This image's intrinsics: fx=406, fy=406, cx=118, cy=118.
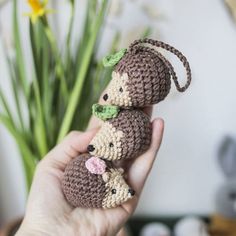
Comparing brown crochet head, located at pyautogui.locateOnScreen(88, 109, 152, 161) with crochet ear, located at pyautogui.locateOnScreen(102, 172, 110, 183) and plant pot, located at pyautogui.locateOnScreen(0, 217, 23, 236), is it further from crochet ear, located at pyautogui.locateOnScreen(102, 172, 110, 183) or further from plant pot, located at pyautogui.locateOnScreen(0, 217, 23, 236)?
plant pot, located at pyautogui.locateOnScreen(0, 217, 23, 236)

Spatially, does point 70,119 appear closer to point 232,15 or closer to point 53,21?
point 53,21

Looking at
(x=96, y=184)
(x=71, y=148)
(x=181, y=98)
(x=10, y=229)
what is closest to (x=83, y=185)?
(x=96, y=184)

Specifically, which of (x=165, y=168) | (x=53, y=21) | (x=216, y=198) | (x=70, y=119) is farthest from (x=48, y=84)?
(x=216, y=198)

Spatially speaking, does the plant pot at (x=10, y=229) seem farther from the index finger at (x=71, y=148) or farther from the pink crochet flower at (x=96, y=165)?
the pink crochet flower at (x=96, y=165)

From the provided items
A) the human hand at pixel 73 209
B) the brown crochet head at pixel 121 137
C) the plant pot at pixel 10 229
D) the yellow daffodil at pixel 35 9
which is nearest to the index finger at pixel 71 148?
the human hand at pixel 73 209

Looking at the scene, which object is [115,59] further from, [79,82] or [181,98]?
[181,98]

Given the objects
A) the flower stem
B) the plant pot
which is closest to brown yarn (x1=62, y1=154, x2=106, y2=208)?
the flower stem
